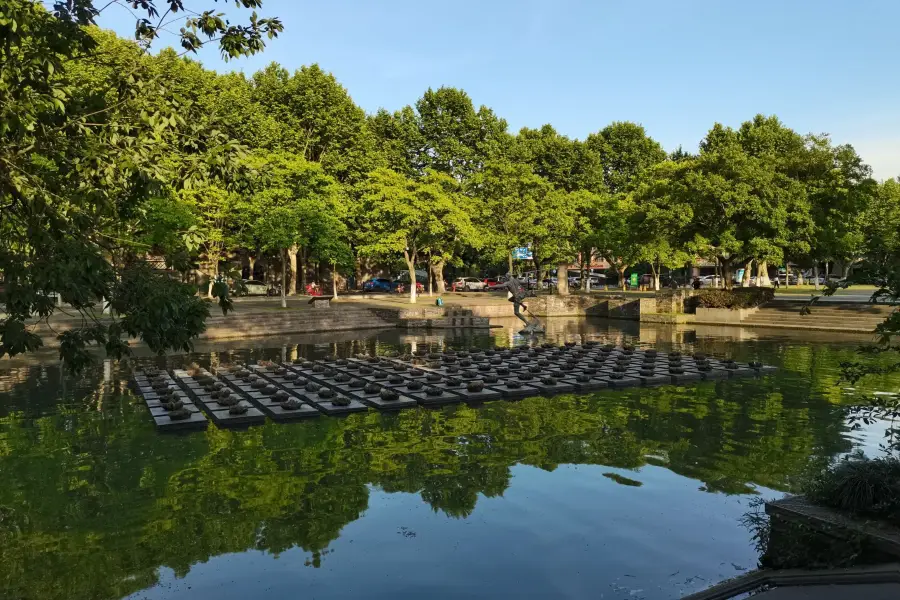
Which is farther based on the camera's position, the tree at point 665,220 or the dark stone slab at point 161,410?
the tree at point 665,220

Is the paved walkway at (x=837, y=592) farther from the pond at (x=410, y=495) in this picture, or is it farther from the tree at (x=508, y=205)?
the tree at (x=508, y=205)

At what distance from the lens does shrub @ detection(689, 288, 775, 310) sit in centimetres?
3844

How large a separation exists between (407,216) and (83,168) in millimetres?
39310

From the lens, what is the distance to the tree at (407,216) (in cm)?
4575

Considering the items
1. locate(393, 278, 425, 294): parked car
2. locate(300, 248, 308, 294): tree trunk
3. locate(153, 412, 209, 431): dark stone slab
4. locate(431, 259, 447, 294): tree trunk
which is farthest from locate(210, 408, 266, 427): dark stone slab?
locate(393, 278, 425, 294): parked car

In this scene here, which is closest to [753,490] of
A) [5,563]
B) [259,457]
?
[259,457]

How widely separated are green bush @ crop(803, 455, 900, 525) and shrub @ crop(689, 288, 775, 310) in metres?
33.7

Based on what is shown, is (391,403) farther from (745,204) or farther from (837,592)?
(745,204)

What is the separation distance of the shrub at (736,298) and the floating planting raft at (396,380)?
17.9 metres

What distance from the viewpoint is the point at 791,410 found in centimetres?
1490

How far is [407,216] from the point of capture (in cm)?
4575

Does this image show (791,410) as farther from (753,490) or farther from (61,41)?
(61,41)

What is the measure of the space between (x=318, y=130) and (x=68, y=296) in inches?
2090

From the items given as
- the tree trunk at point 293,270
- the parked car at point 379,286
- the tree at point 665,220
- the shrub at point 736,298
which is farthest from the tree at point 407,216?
the shrub at point 736,298
